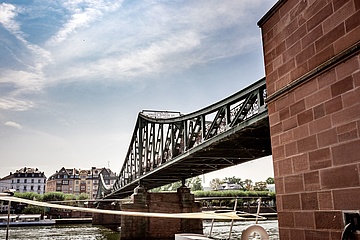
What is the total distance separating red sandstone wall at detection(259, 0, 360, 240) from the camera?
412 cm

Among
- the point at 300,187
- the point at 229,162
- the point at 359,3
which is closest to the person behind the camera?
the point at 359,3

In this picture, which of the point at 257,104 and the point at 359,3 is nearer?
the point at 359,3

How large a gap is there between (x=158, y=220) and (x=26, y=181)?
90.6 m

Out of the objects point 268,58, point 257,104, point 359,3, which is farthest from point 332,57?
point 257,104

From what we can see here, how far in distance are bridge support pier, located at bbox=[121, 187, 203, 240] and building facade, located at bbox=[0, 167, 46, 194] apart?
86.9 meters

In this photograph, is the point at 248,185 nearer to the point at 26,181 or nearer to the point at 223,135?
the point at 26,181

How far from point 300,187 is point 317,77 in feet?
4.83

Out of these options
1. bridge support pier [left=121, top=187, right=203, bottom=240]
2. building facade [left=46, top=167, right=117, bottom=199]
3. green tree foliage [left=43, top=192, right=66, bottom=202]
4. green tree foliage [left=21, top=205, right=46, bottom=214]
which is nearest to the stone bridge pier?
bridge support pier [left=121, top=187, right=203, bottom=240]

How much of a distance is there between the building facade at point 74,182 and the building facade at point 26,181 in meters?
5.63


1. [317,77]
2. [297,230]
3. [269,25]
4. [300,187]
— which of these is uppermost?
[269,25]

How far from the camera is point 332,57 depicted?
173 inches

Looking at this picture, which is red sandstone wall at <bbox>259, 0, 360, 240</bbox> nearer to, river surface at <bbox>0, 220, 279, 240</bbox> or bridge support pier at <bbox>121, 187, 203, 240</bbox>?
river surface at <bbox>0, 220, 279, 240</bbox>

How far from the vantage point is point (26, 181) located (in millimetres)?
108812

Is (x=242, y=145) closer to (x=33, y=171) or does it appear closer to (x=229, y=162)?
(x=229, y=162)
